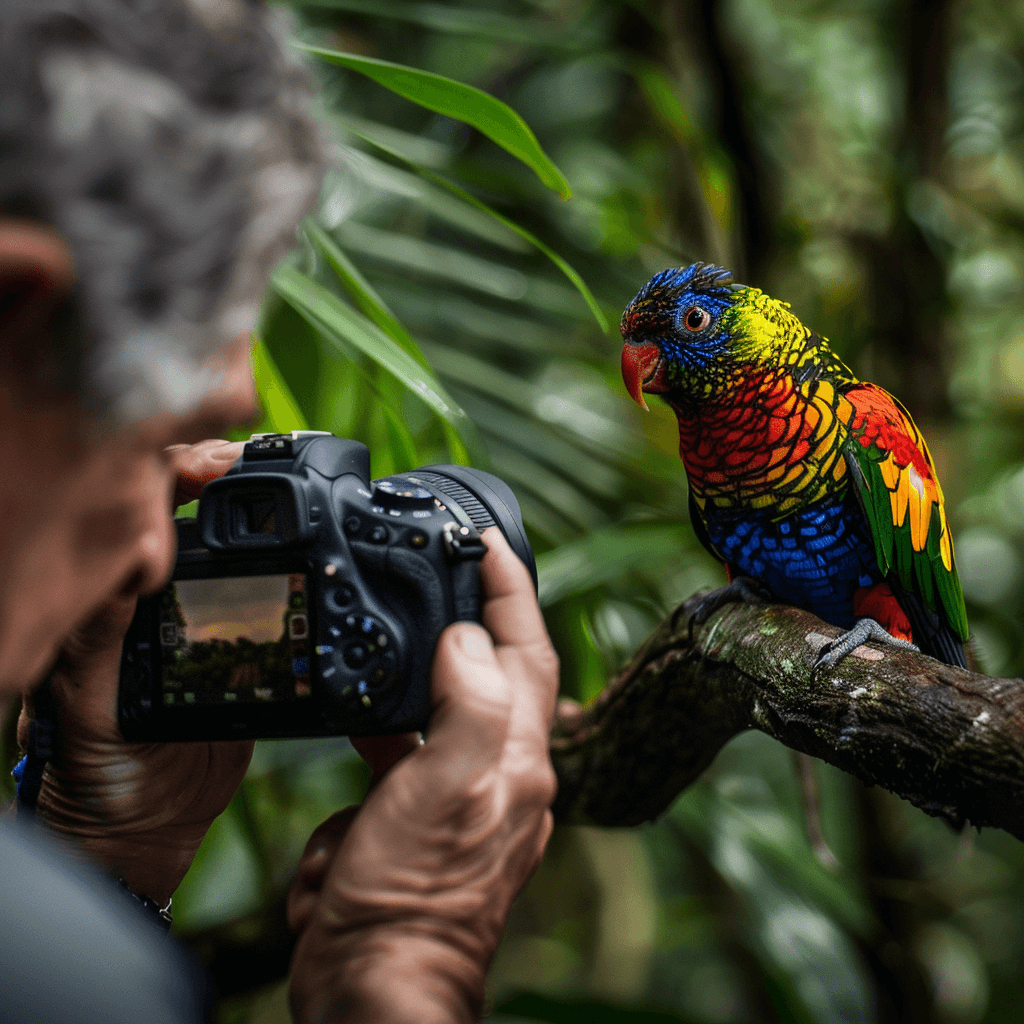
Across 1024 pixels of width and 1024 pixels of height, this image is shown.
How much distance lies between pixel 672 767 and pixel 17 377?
678mm

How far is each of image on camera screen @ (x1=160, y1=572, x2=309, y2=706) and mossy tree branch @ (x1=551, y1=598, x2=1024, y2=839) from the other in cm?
33

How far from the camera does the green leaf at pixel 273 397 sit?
666 millimetres

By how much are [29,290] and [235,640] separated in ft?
0.88

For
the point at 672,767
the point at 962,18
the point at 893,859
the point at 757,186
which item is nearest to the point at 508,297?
the point at 757,186

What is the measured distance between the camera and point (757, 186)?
3.76 ft

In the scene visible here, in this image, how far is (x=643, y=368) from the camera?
0.83 meters

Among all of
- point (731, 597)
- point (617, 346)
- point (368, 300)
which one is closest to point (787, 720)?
point (731, 597)

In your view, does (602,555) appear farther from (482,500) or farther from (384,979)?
(384,979)

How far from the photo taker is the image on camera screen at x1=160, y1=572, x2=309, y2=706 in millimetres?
464

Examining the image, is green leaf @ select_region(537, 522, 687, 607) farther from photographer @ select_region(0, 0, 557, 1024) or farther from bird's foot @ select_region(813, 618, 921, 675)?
photographer @ select_region(0, 0, 557, 1024)

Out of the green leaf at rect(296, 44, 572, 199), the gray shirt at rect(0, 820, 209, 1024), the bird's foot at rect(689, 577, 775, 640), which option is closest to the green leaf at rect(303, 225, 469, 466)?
the green leaf at rect(296, 44, 572, 199)

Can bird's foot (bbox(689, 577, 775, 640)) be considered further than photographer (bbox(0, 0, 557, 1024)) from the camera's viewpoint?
Yes

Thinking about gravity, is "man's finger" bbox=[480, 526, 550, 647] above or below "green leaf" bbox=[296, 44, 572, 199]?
below

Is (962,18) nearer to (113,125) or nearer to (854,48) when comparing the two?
(854,48)
